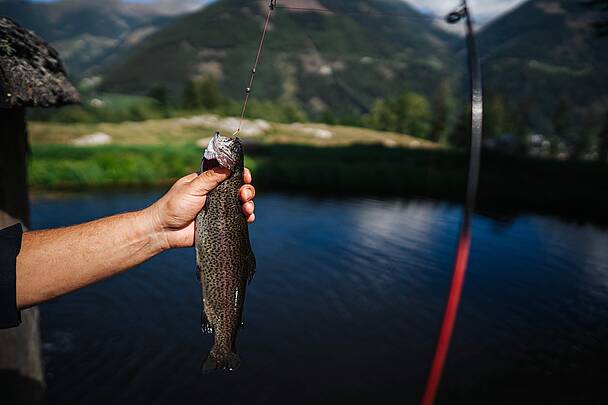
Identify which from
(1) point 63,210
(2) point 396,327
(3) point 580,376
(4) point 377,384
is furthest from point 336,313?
(1) point 63,210

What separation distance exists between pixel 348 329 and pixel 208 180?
23.1 feet

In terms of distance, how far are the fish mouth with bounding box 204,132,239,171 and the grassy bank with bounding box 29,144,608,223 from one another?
22610 millimetres

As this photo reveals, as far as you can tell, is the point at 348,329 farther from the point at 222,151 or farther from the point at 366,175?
the point at 366,175

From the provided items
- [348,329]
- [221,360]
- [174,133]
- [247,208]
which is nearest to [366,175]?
[174,133]

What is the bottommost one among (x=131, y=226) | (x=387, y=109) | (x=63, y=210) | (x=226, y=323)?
(x=63, y=210)

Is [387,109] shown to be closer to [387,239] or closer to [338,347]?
[387,239]

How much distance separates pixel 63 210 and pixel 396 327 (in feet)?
49.4

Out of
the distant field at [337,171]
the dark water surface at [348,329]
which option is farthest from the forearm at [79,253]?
the distant field at [337,171]

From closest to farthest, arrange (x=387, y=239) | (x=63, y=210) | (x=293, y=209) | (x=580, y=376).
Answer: (x=580, y=376)
(x=387, y=239)
(x=63, y=210)
(x=293, y=209)

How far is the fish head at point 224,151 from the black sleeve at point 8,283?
1198mm

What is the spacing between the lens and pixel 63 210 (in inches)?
707

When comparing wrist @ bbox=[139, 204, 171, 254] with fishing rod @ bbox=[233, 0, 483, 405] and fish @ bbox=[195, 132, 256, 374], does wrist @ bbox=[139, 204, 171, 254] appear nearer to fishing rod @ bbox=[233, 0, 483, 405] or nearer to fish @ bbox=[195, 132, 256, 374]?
fish @ bbox=[195, 132, 256, 374]

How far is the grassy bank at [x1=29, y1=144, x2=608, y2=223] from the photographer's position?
942 inches

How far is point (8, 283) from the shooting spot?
7.43ft
